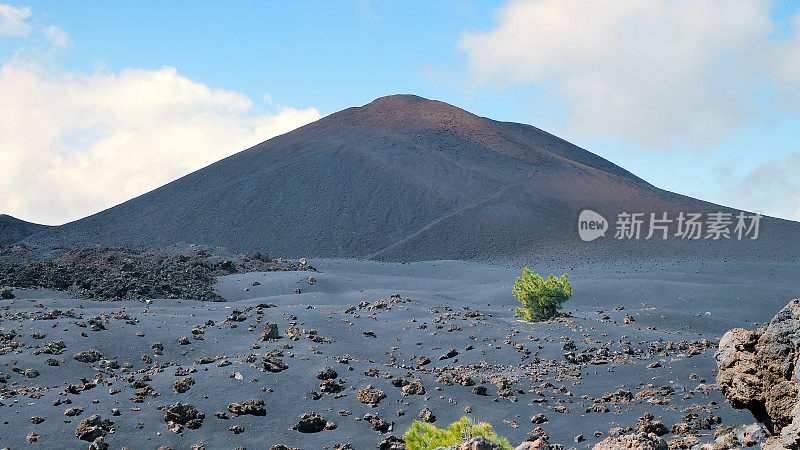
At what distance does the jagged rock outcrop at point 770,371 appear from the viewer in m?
5.81

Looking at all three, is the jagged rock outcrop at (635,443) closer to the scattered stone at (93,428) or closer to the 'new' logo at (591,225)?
the scattered stone at (93,428)

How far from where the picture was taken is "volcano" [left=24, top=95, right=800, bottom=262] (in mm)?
48938

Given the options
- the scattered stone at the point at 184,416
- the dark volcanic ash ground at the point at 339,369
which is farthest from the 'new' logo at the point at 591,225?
the scattered stone at the point at 184,416

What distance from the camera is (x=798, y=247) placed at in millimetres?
45469

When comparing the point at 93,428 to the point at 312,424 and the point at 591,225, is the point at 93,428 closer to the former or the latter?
the point at 312,424

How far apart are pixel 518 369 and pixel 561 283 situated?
6027mm

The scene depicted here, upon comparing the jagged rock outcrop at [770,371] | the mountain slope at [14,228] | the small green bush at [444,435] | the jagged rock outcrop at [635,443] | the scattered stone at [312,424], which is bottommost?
the scattered stone at [312,424]

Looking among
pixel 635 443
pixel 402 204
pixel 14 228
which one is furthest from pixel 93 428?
pixel 14 228

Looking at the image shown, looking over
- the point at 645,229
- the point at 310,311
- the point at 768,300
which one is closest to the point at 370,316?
the point at 310,311

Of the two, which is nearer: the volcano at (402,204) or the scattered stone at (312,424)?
the scattered stone at (312,424)

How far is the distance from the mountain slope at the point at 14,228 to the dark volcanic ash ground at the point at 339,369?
43538mm

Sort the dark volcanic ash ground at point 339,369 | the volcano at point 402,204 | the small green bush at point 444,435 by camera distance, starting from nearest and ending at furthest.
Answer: the small green bush at point 444,435 < the dark volcanic ash ground at point 339,369 < the volcano at point 402,204

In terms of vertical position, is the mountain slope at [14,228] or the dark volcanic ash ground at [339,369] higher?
the mountain slope at [14,228]

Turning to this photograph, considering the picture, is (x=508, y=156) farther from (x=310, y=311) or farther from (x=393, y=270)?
(x=310, y=311)
